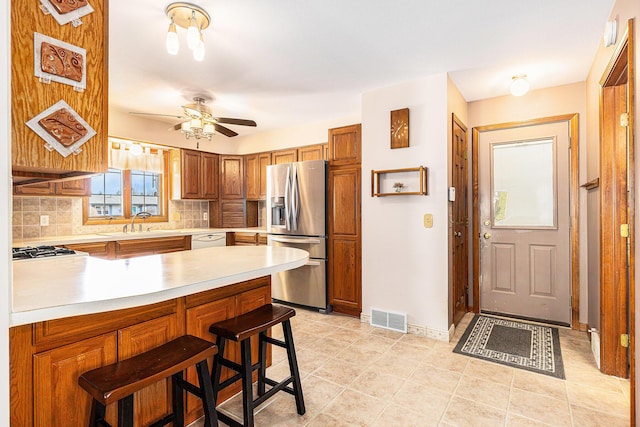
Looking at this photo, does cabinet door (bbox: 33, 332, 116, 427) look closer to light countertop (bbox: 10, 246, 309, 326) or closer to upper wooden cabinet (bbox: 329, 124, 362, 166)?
light countertop (bbox: 10, 246, 309, 326)

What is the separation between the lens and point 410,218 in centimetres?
321

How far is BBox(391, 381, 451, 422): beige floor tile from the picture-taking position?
1.98 metres

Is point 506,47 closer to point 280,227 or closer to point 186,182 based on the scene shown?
point 280,227

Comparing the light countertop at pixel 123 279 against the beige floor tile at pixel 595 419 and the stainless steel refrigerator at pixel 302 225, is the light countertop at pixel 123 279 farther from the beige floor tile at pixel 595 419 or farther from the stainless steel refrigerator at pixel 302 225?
the beige floor tile at pixel 595 419

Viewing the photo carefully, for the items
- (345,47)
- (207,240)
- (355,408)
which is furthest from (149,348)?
(207,240)

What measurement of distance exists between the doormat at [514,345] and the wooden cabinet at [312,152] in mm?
2727

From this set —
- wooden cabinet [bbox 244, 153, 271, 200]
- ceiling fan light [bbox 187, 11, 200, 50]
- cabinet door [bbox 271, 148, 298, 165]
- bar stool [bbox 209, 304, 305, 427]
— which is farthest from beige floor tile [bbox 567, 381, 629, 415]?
wooden cabinet [bbox 244, 153, 271, 200]

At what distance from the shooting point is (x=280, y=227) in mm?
4188

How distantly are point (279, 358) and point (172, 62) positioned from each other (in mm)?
2631

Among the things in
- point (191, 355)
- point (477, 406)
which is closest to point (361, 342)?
point (477, 406)

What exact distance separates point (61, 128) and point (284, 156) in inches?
149

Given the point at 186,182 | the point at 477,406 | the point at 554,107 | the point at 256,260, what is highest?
the point at 554,107

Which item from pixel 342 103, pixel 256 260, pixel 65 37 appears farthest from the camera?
pixel 342 103

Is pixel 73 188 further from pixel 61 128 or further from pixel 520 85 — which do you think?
pixel 520 85
